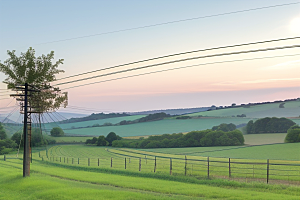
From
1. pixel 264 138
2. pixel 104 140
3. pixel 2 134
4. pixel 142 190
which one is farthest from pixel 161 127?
pixel 142 190

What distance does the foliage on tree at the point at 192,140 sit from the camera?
256 feet

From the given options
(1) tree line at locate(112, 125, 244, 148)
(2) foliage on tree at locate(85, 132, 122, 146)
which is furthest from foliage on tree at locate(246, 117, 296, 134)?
(2) foliage on tree at locate(85, 132, 122, 146)

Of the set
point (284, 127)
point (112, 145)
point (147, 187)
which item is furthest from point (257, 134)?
point (147, 187)

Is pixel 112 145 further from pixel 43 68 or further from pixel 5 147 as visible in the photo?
pixel 43 68

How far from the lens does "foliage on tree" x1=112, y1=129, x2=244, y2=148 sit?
78000 mm

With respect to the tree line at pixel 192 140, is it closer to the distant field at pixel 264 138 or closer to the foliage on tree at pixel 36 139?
the distant field at pixel 264 138

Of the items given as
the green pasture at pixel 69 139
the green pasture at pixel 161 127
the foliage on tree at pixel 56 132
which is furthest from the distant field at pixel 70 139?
the green pasture at pixel 161 127

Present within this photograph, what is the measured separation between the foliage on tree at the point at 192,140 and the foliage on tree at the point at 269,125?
1095 cm

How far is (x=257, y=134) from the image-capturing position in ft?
280

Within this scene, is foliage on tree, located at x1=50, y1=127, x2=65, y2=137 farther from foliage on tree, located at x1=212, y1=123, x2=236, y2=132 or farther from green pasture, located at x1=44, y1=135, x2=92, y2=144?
foliage on tree, located at x1=212, y1=123, x2=236, y2=132

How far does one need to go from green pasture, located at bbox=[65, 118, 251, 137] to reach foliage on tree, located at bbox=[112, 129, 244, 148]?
887cm

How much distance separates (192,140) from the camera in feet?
267

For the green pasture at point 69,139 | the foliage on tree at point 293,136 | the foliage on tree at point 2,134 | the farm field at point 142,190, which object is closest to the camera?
the farm field at point 142,190

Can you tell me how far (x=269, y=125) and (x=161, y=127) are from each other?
34882mm
